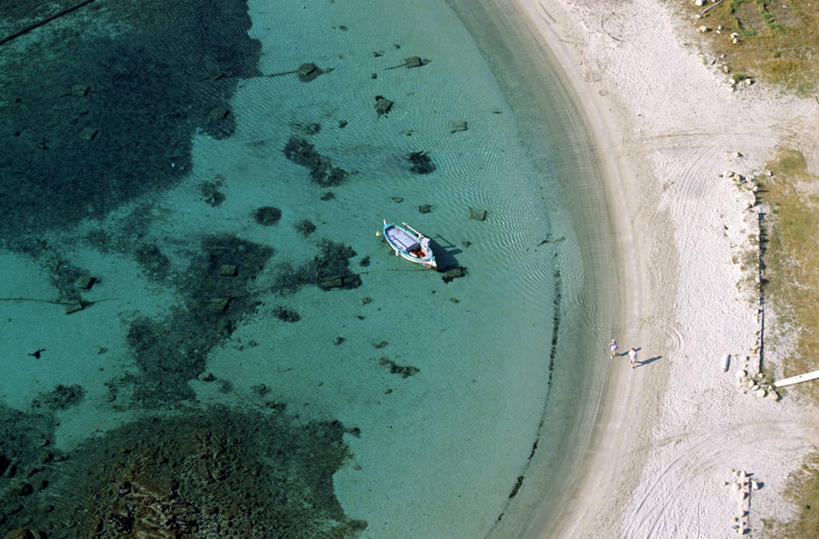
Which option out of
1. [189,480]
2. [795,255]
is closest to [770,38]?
[795,255]

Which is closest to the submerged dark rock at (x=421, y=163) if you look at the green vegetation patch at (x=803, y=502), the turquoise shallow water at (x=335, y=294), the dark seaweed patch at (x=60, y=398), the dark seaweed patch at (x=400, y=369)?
the turquoise shallow water at (x=335, y=294)

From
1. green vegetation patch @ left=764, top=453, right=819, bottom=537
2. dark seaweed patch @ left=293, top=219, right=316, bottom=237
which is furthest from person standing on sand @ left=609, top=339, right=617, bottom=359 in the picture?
dark seaweed patch @ left=293, top=219, right=316, bottom=237

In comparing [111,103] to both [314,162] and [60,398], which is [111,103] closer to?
[314,162]

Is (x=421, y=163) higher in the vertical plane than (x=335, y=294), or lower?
higher

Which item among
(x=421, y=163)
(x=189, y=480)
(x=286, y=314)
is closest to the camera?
(x=189, y=480)

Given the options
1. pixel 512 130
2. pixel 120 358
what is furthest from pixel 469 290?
pixel 120 358

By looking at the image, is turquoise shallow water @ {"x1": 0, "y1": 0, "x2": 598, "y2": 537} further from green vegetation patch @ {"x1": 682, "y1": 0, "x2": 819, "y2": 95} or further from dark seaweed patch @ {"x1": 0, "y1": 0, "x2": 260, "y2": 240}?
green vegetation patch @ {"x1": 682, "y1": 0, "x2": 819, "y2": 95}
